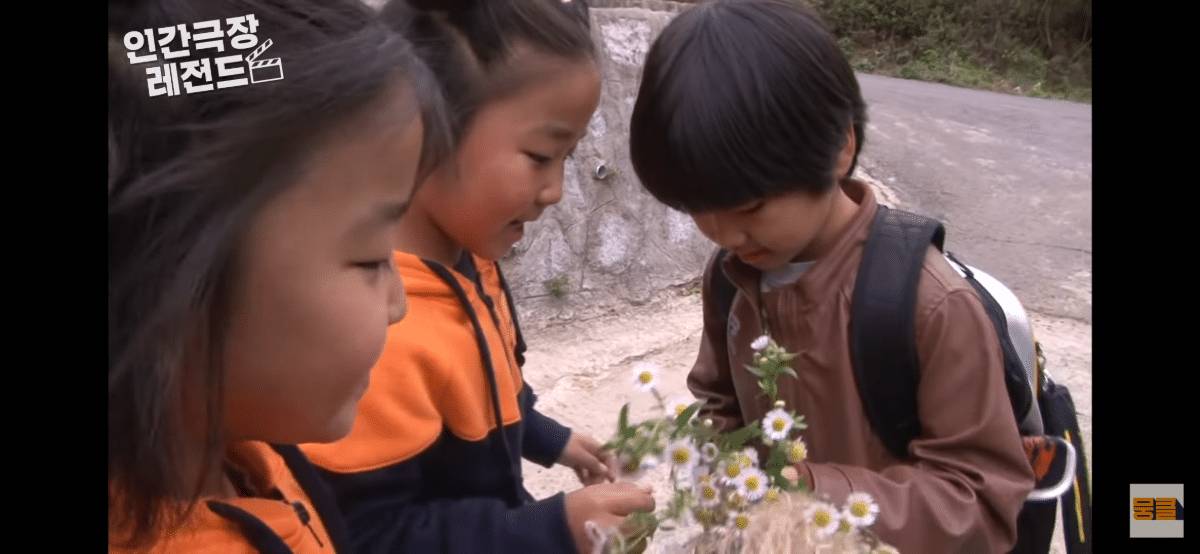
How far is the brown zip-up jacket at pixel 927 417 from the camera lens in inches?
52.0

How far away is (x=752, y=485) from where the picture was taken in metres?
1.14

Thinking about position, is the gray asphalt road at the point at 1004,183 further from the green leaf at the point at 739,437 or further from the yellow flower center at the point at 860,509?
the green leaf at the point at 739,437

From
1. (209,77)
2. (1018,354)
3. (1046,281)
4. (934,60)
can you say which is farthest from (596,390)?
(934,60)

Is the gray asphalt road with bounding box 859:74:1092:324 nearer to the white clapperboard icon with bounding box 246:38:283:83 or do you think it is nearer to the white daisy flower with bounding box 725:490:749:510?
the white daisy flower with bounding box 725:490:749:510

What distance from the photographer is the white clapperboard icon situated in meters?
0.77

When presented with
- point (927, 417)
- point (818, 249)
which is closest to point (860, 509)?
point (927, 417)

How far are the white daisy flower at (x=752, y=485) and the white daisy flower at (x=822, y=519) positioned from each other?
2.4 inches

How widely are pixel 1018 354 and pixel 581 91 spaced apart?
803 millimetres

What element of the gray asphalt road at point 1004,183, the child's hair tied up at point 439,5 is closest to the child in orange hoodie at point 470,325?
the child's hair tied up at point 439,5

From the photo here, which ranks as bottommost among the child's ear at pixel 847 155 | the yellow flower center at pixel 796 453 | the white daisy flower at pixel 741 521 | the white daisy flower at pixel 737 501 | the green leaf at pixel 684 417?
the white daisy flower at pixel 741 521

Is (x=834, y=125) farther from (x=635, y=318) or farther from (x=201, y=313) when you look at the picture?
→ (x=635, y=318)

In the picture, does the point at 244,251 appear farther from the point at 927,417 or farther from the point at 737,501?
the point at 927,417

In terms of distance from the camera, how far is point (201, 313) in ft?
2.44

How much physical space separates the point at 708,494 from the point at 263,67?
27.8 inches
